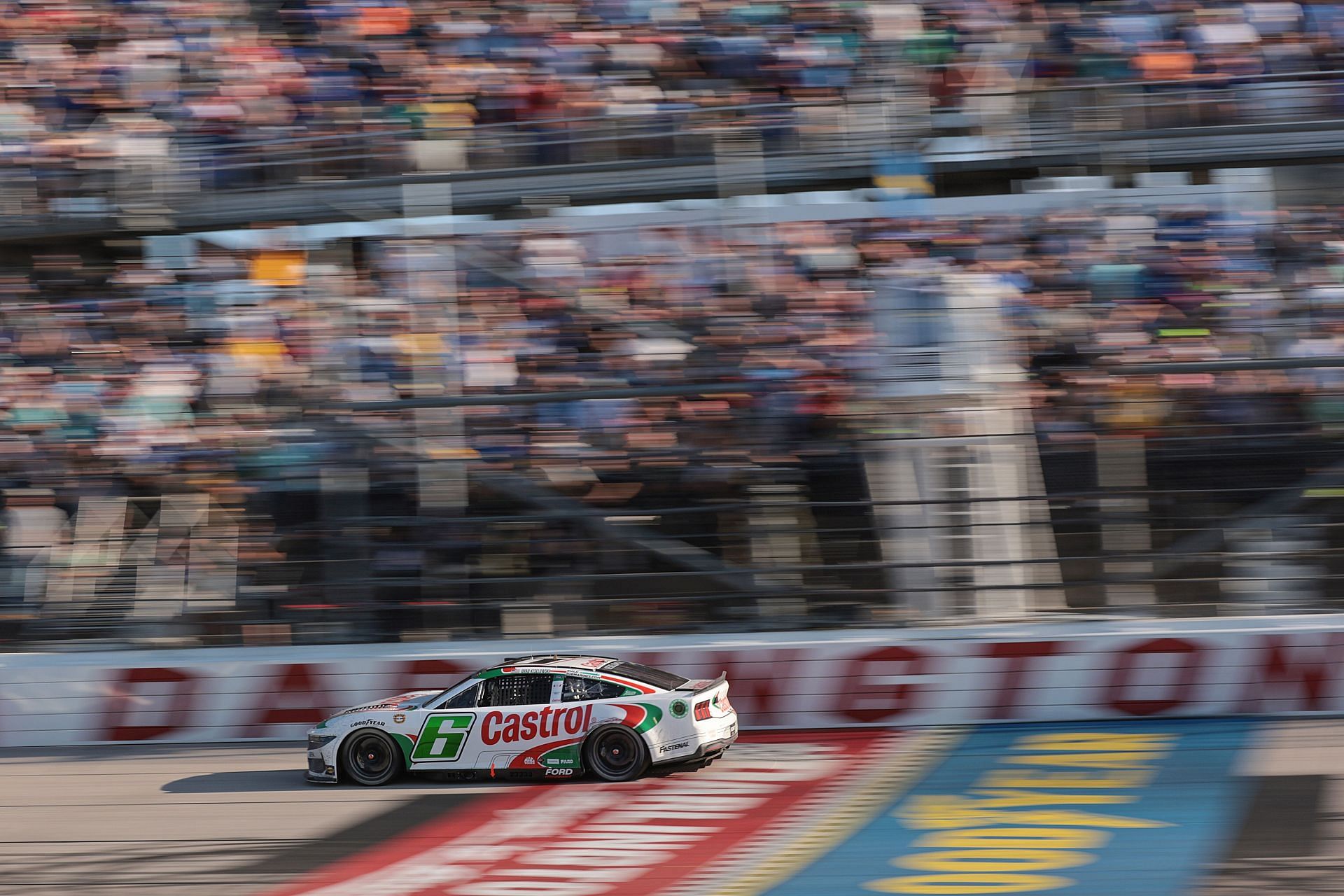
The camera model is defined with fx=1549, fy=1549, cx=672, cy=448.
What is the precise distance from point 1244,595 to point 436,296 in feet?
22.1

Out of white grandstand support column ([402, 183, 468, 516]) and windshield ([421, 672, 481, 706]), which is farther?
white grandstand support column ([402, 183, 468, 516])

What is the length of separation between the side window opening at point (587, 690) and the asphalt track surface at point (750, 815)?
553 mm

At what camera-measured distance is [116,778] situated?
36.1 feet

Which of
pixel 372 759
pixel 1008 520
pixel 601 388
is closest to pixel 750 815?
pixel 372 759

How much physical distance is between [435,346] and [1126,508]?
5617 mm

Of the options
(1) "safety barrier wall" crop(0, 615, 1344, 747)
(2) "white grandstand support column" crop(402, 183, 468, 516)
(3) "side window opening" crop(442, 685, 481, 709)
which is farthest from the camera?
(2) "white grandstand support column" crop(402, 183, 468, 516)

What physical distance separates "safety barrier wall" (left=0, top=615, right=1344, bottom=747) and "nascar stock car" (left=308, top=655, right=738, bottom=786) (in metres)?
1.39

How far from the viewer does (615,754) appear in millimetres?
9938

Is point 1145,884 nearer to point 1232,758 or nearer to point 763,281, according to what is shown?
point 1232,758

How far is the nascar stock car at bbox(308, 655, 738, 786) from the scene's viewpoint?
9.82m

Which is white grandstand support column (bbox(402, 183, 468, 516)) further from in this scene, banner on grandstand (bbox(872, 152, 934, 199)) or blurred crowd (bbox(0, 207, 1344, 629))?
banner on grandstand (bbox(872, 152, 934, 199))

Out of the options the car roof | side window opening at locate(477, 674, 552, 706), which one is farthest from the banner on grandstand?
side window opening at locate(477, 674, 552, 706)

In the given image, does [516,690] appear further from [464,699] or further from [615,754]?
[615,754]

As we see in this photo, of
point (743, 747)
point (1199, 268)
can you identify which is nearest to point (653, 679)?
point (743, 747)
